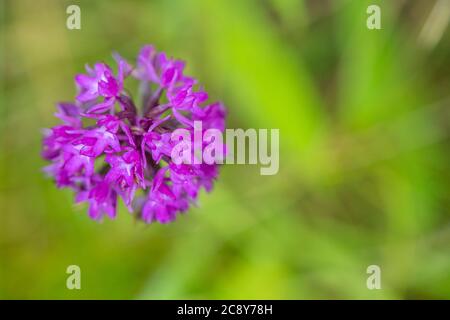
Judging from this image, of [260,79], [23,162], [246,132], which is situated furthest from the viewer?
[23,162]

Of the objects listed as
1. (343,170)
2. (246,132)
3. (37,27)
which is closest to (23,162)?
(37,27)

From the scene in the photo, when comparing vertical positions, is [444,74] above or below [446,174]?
above

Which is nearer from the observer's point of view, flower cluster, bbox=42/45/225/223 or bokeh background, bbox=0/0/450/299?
flower cluster, bbox=42/45/225/223

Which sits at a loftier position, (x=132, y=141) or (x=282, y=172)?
(x=282, y=172)

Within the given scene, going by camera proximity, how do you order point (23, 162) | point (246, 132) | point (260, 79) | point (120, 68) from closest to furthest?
point (120, 68), point (260, 79), point (246, 132), point (23, 162)

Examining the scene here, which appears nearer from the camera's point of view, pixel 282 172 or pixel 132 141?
pixel 132 141
